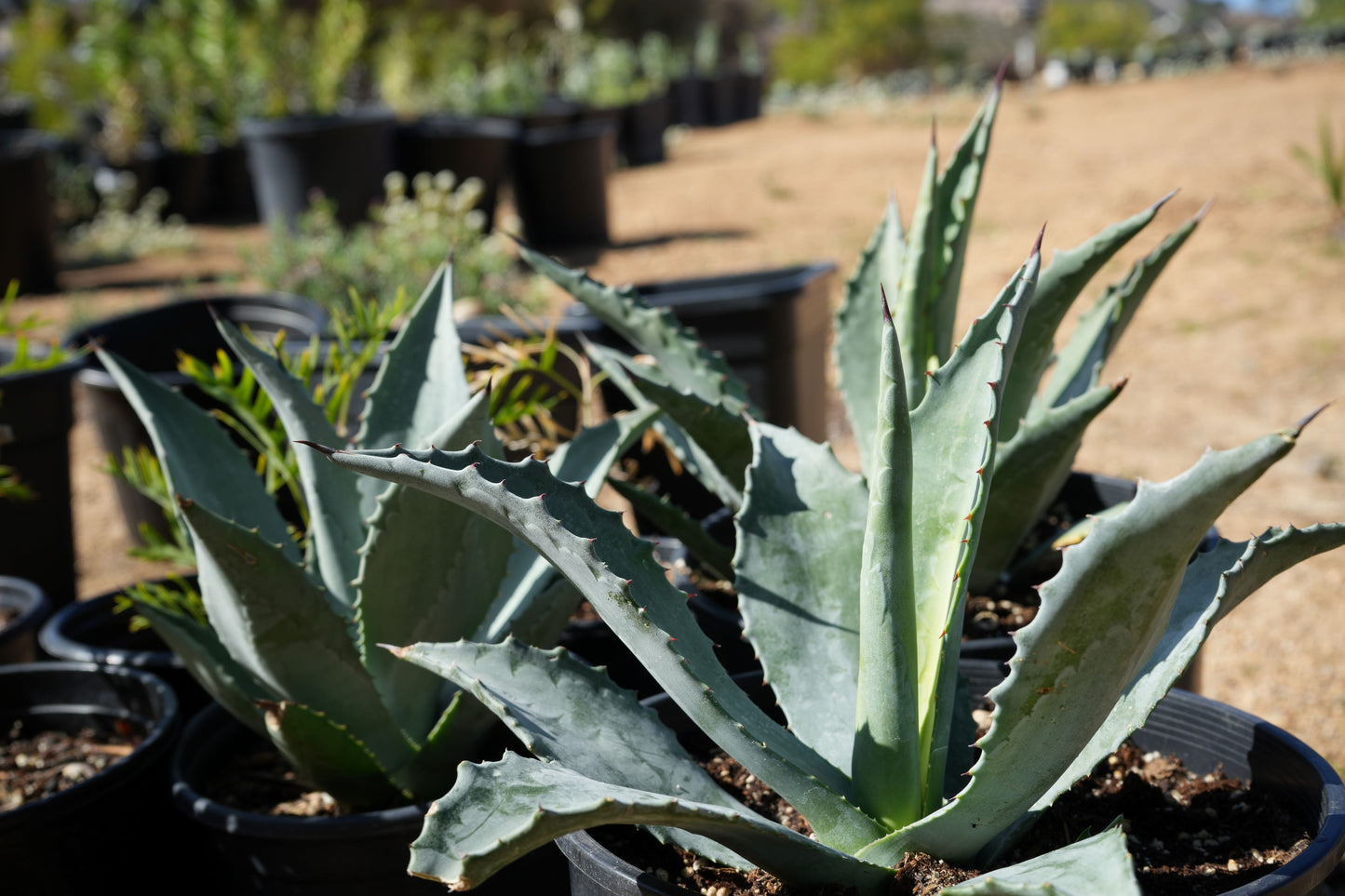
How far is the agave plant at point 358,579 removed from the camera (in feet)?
4.15

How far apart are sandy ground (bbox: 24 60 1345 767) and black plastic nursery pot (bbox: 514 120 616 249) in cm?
34

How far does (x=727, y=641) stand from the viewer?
1543 mm

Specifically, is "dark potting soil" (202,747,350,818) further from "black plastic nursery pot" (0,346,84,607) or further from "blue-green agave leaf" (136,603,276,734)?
"black plastic nursery pot" (0,346,84,607)

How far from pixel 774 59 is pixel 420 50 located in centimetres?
1680

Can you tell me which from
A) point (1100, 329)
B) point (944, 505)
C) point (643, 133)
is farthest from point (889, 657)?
point (643, 133)

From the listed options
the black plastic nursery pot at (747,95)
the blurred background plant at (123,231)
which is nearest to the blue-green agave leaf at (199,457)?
the blurred background plant at (123,231)

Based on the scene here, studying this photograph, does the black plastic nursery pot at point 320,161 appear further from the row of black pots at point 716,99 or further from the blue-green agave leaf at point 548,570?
the row of black pots at point 716,99

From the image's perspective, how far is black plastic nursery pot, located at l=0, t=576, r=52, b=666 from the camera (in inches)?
74.3

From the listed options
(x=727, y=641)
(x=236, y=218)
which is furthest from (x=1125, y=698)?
(x=236, y=218)

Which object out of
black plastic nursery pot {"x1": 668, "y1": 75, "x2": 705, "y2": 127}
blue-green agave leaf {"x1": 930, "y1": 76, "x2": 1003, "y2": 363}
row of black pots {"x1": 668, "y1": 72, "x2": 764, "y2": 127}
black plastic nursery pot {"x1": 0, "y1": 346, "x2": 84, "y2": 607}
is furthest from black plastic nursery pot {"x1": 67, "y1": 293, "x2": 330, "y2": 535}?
black plastic nursery pot {"x1": 668, "y1": 75, "x2": 705, "y2": 127}

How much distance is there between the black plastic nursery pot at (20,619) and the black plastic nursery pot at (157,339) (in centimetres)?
51

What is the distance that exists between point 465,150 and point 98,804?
5527mm

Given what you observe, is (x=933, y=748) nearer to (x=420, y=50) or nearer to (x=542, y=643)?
(x=542, y=643)

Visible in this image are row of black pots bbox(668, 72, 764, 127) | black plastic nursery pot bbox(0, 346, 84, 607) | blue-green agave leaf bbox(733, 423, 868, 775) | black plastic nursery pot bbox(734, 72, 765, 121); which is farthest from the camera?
black plastic nursery pot bbox(734, 72, 765, 121)
